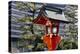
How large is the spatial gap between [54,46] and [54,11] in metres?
0.36

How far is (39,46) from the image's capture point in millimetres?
1588

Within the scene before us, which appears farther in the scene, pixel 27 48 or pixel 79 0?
pixel 79 0

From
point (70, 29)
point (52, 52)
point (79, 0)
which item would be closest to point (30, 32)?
point (52, 52)

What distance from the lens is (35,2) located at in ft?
5.21

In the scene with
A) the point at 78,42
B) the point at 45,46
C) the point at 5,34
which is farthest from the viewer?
the point at 78,42

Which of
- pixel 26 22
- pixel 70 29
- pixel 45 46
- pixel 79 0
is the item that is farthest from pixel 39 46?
pixel 79 0

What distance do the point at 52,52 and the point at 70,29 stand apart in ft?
1.02

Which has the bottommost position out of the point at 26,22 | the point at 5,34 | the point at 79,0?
the point at 5,34

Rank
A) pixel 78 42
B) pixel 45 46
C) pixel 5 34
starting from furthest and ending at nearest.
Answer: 1. pixel 78 42
2. pixel 45 46
3. pixel 5 34

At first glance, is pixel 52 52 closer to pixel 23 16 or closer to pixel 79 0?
pixel 23 16

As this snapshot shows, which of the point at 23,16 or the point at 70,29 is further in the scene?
the point at 70,29

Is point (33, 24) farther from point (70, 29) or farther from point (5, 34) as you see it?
point (70, 29)

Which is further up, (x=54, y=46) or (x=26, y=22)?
(x=26, y=22)

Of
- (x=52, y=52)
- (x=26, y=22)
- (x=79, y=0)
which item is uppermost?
(x=79, y=0)
